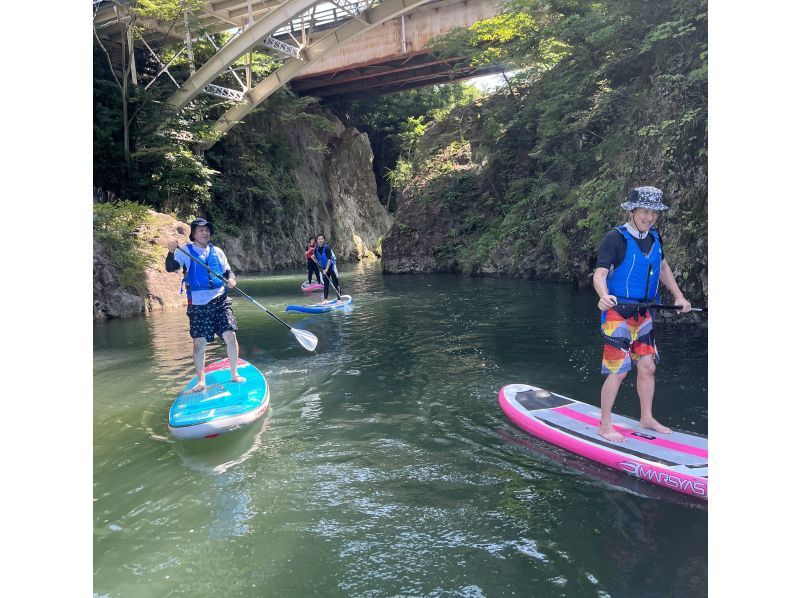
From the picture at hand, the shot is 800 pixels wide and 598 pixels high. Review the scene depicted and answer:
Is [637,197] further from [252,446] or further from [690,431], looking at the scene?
[252,446]

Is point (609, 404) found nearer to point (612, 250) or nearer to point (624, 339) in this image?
point (624, 339)

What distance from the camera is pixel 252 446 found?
16.3 feet

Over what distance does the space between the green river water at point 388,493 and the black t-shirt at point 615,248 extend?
1515mm

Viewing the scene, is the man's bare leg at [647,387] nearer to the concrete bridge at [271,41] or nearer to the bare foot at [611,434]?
the bare foot at [611,434]

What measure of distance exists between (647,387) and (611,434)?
1.53 ft

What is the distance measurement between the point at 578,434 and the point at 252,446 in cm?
270

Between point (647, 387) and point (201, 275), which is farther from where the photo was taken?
point (201, 275)

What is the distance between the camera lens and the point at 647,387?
455 cm

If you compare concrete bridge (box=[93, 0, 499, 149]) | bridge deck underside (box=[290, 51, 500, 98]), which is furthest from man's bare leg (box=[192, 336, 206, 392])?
bridge deck underside (box=[290, 51, 500, 98])

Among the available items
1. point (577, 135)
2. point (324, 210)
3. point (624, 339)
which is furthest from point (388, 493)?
point (324, 210)

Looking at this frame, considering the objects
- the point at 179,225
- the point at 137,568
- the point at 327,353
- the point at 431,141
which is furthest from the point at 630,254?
the point at 431,141

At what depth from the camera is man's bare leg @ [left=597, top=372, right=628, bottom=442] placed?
4.47m

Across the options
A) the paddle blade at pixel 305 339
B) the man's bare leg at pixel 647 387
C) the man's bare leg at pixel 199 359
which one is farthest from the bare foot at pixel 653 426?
the paddle blade at pixel 305 339

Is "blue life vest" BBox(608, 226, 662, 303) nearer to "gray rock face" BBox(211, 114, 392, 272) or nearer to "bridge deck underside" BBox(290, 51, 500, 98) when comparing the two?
"bridge deck underside" BBox(290, 51, 500, 98)
